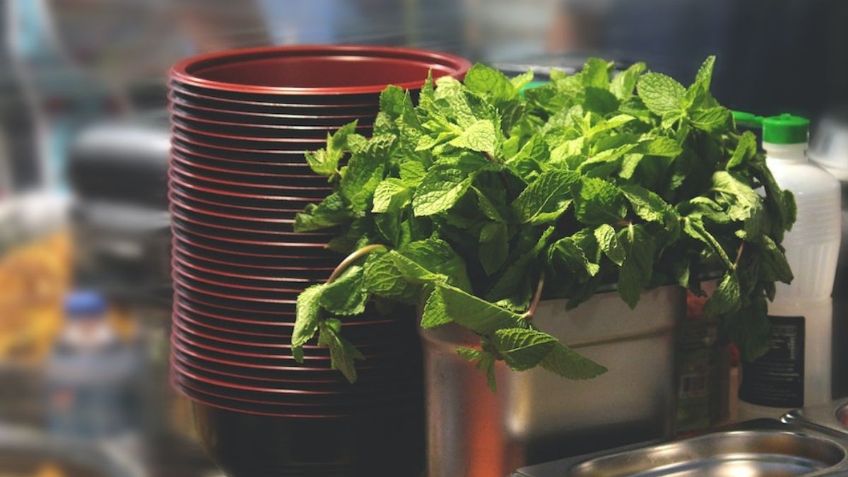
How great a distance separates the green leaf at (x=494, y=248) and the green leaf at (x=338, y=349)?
0.52 feet

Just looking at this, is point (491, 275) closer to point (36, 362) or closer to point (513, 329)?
point (513, 329)

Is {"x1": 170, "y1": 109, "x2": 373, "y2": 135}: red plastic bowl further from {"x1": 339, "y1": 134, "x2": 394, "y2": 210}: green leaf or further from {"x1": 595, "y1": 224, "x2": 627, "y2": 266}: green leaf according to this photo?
{"x1": 595, "y1": 224, "x2": 627, "y2": 266}: green leaf

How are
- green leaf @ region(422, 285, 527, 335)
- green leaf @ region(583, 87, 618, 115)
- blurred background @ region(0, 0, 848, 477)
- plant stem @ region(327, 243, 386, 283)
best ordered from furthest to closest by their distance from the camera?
blurred background @ region(0, 0, 848, 477) < green leaf @ region(583, 87, 618, 115) < plant stem @ region(327, 243, 386, 283) < green leaf @ region(422, 285, 527, 335)

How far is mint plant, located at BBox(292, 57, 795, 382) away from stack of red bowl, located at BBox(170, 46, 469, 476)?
4 centimetres

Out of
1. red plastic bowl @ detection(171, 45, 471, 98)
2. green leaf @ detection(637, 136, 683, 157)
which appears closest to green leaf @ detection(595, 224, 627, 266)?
green leaf @ detection(637, 136, 683, 157)

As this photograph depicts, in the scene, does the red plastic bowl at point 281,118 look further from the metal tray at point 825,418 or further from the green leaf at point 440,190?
the metal tray at point 825,418

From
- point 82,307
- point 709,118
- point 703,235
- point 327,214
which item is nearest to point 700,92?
point 709,118

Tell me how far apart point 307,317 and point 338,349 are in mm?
45

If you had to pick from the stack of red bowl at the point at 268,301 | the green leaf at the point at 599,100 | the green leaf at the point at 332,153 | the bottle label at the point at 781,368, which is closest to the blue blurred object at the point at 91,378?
the stack of red bowl at the point at 268,301

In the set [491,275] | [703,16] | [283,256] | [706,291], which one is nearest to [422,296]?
[491,275]

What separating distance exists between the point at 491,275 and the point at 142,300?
552 millimetres

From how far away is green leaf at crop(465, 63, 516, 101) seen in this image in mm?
1204

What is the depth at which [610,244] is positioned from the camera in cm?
107

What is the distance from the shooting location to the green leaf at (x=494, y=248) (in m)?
1.07
